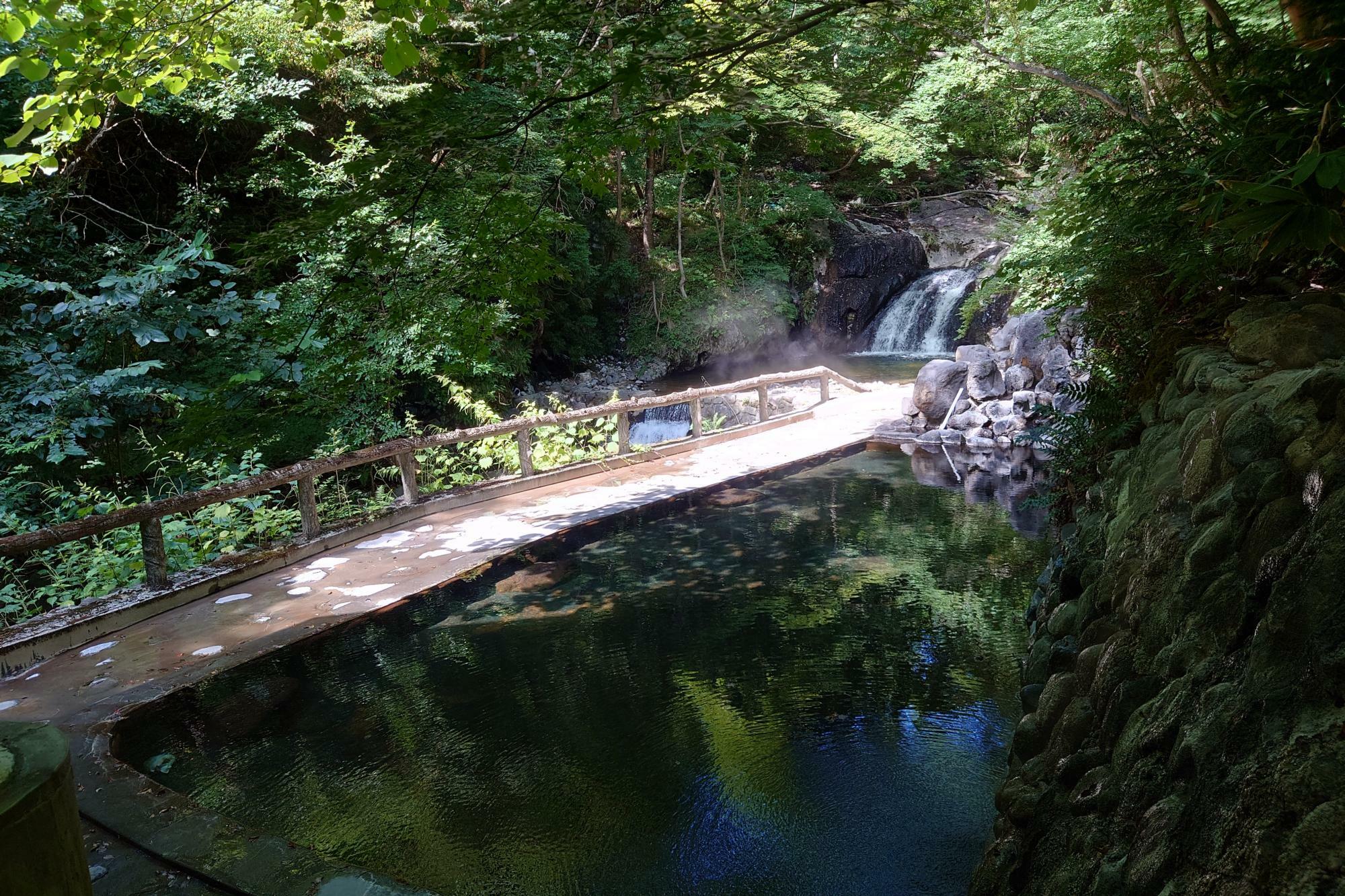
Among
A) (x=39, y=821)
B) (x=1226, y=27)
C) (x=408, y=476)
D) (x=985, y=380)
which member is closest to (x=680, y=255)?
(x=985, y=380)

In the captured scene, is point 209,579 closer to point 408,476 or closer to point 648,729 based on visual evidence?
point 408,476

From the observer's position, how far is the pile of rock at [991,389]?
11.4m

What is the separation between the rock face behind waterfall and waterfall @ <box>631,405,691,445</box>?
6.93m

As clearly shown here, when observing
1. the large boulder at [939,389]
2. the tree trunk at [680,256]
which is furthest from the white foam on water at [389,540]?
the tree trunk at [680,256]

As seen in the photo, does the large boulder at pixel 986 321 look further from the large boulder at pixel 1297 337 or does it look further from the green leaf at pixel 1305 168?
the green leaf at pixel 1305 168

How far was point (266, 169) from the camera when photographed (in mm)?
10227

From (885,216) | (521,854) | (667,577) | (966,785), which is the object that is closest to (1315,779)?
(966,785)

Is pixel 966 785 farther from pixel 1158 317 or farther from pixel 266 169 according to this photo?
pixel 266 169

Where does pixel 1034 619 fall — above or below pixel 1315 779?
below

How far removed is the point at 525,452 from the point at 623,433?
4.98 ft

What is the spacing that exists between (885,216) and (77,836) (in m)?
23.6

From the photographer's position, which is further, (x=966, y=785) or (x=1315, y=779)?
(x=966, y=785)

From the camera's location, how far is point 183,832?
3.32 m

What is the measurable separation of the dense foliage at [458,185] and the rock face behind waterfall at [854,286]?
2985 millimetres
